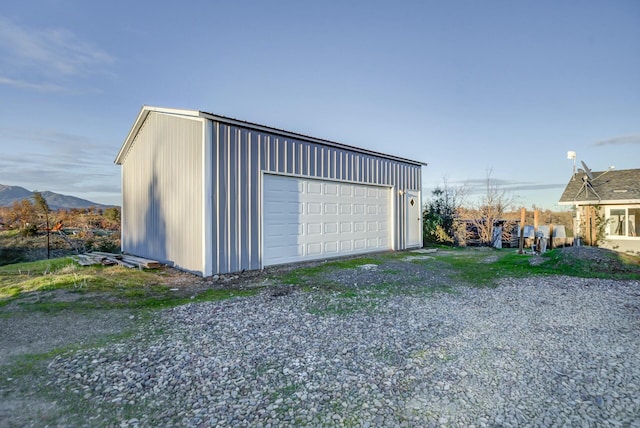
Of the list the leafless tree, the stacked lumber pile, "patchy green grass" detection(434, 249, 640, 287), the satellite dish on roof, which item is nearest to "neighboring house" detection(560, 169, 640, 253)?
the satellite dish on roof

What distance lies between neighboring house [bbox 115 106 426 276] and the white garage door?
0.03m

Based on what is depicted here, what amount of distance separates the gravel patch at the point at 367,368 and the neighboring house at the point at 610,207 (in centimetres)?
969

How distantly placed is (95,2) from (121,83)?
7.18ft

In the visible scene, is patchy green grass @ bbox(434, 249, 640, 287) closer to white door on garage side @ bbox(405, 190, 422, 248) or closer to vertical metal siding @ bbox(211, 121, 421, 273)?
white door on garage side @ bbox(405, 190, 422, 248)

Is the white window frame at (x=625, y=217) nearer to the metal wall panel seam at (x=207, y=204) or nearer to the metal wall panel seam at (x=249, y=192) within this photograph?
the metal wall panel seam at (x=249, y=192)

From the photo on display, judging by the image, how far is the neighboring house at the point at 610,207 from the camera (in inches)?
461

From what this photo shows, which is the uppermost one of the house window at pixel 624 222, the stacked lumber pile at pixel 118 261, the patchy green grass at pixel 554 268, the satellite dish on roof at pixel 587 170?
the satellite dish on roof at pixel 587 170

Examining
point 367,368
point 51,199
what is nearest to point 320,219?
point 367,368

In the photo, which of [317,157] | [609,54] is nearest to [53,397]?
[317,157]

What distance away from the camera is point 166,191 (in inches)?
329

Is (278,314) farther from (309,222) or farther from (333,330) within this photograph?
(309,222)

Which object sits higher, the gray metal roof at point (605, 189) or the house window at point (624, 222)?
the gray metal roof at point (605, 189)

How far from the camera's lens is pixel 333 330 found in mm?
3705

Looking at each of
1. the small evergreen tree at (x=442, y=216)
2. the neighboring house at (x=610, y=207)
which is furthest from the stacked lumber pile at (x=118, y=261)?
the neighboring house at (x=610, y=207)
